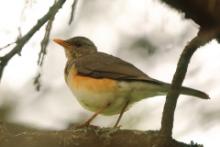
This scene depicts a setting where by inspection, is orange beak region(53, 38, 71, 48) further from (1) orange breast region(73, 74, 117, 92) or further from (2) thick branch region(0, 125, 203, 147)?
(2) thick branch region(0, 125, 203, 147)

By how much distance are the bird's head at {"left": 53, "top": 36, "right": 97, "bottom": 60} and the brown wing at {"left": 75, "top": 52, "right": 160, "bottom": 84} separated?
22.8 inches

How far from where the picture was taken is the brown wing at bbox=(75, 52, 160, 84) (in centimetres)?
455

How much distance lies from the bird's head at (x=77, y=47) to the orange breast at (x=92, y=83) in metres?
1.25

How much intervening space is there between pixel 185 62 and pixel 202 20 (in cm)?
91

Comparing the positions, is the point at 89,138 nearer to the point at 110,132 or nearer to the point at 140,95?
the point at 110,132

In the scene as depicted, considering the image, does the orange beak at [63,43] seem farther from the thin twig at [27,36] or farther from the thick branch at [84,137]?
the thin twig at [27,36]

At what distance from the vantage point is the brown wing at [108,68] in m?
4.55

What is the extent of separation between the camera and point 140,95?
14.7ft

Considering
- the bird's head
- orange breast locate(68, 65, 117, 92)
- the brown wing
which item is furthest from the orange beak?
orange breast locate(68, 65, 117, 92)

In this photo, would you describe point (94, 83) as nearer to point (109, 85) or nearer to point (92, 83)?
point (92, 83)

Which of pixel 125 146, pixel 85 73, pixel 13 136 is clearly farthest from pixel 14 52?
pixel 85 73

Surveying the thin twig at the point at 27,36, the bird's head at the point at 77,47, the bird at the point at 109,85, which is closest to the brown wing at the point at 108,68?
the bird at the point at 109,85

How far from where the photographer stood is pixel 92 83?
4855mm

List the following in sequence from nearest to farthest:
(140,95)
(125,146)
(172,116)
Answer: (172,116)
(125,146)
(140,95)
